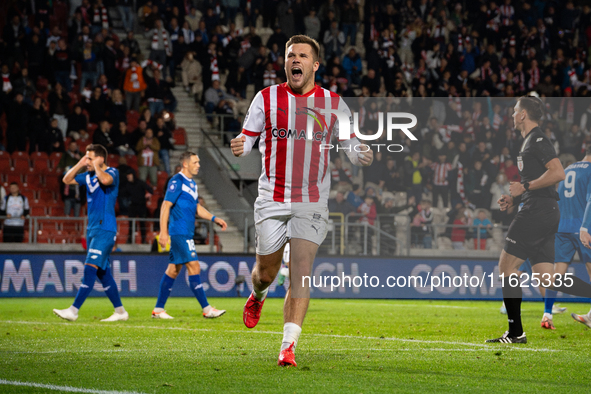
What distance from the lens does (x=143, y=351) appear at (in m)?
6.42

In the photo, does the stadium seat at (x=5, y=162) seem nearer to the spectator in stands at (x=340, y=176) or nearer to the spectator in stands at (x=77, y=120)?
the spectator in stands at (x=77, y=120)

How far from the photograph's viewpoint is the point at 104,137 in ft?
60.3

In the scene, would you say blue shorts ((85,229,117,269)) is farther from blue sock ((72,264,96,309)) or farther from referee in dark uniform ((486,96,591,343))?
referee in dark uniform ((486,96,591,343))

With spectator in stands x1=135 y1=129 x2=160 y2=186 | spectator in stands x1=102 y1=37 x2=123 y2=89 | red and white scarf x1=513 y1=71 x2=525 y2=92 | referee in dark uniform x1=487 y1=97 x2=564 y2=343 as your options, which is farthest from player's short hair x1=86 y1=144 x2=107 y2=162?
red and white scarf x1=513 y1=71 x2=525 y2=92

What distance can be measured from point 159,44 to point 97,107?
122 inches

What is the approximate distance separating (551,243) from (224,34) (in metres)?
16.1

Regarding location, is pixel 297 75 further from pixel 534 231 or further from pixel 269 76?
pixel 269 76

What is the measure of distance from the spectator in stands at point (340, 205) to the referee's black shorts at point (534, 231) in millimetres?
8810

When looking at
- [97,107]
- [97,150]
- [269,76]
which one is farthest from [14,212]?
[269,76]

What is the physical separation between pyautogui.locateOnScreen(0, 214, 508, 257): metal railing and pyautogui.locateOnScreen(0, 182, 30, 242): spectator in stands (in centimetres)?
40

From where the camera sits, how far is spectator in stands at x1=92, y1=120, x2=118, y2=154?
719 inches

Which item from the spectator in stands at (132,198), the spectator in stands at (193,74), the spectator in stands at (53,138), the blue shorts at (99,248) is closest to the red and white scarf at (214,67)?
the spectator in stands at (193,74)

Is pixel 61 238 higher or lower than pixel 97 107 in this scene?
lower

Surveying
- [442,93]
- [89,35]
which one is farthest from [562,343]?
[89,35]
